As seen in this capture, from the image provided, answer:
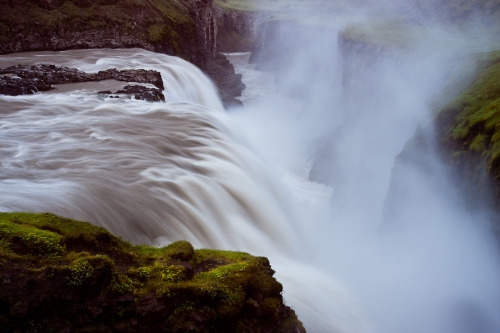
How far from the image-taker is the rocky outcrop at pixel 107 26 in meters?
29.3

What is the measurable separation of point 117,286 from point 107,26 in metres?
34.4

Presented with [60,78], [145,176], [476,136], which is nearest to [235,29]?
[60,78]

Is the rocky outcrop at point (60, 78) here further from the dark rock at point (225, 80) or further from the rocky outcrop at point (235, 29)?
the rocky outcrop at point (235, 29)

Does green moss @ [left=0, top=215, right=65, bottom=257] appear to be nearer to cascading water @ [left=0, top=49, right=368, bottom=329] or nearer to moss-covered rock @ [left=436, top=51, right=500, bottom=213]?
cascading water @ [left=0, top=49, right=368, bottom=329]

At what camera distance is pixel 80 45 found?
108ft

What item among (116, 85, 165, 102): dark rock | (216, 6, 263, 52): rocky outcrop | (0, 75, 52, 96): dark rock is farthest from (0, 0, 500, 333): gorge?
(216, 6, 263, 52): rocky outcrop

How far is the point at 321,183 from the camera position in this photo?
103 ft

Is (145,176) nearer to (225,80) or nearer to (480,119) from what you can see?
(480,119)

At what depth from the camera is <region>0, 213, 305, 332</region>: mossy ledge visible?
5.04m

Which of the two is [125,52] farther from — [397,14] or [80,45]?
[397,14]

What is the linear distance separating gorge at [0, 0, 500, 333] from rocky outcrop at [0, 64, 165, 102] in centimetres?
88

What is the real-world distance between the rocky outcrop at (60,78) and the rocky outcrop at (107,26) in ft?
23.7

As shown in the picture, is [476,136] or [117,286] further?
[476,136]

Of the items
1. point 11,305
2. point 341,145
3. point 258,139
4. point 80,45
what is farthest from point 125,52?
point 11,305
